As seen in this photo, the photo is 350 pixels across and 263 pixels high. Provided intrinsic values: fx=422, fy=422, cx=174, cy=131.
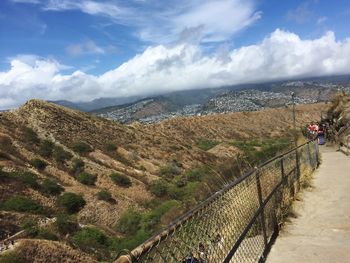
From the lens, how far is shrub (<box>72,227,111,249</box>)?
23.2 meters

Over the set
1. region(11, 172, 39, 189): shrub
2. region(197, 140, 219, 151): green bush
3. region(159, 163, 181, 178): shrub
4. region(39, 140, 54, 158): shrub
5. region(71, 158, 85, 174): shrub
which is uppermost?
region(39, 140, 54, 158): shrub

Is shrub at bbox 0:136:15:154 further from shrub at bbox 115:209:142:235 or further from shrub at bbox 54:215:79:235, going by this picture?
shrub at bbox 54:215:79:235

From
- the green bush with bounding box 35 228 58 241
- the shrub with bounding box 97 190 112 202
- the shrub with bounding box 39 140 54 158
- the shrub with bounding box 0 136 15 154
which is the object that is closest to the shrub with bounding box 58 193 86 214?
the shrub with bounding box 97 190 112 202

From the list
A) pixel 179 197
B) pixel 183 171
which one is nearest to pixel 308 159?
pixel 179 197

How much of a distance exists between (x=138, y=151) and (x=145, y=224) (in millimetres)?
23780

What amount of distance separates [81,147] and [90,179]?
7.69m

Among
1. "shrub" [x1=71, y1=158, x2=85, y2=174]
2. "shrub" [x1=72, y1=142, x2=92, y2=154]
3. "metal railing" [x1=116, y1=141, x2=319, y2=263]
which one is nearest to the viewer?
"metal railing" [x1=116, y1=141, x2=319, y2=263]

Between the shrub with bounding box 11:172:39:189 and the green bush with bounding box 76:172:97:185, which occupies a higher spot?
the shrub with bounding box 11:172:39:189

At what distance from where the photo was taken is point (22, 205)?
2778 centimetres

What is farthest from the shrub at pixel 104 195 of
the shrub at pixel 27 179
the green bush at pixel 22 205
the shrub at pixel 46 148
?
the shrub at pixel 46 148

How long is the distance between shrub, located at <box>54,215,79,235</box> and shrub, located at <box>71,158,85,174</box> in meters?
12.9

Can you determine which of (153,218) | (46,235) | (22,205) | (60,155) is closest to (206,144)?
(60,155)

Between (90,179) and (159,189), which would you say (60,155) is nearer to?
(90,179)

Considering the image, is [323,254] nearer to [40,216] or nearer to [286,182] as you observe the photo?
[286,182]
